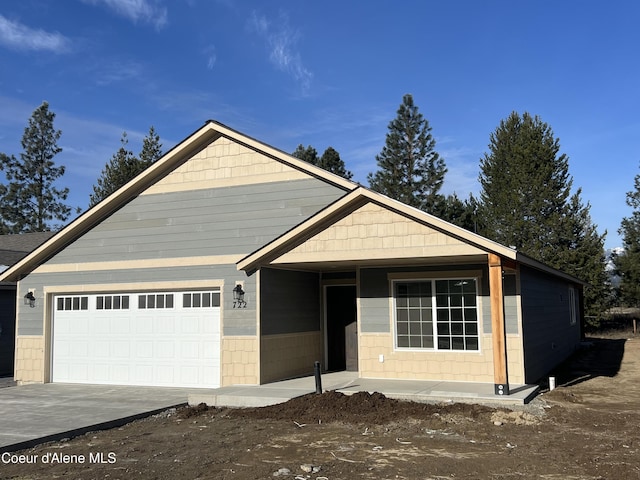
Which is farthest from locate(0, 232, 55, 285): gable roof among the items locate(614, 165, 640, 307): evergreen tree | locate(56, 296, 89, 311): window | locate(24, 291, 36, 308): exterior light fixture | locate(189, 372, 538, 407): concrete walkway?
locate(614, 165, 640, 307): evergreen tree

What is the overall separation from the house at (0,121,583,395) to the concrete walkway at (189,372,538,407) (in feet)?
2.09

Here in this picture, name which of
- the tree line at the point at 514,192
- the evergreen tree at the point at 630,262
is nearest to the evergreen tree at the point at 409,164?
the tree line at the point at 514,192

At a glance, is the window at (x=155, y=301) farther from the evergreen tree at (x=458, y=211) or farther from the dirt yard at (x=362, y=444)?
the evergreen tree at (x=458, y=211)

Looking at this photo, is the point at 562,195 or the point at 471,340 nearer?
the point at 471,340

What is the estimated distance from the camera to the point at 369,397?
10.4 meters

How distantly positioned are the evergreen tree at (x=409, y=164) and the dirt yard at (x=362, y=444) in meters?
25.3

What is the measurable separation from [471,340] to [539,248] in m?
21.6

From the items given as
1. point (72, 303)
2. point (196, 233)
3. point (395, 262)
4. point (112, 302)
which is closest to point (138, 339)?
point (112, 302)

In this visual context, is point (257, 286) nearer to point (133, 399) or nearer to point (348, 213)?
point (348, 213)

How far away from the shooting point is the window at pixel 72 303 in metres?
15.1

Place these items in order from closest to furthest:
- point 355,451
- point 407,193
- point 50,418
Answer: point 355,451 < point 50,418 < point 407,193

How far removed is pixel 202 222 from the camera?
46.5ft

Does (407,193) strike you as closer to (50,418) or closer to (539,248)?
(539,248)

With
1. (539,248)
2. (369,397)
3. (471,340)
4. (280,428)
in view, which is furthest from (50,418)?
(539,248)
